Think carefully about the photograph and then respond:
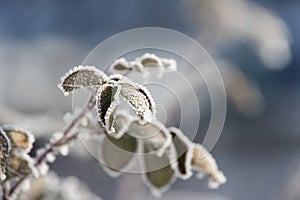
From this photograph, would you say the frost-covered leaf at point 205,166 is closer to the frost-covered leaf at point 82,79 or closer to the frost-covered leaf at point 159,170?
the frost-covered leaf at point 159,170

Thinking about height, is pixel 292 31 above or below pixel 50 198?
above

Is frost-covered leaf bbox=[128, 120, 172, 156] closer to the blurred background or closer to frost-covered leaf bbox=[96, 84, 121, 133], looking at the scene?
frost-covered leaf bbox=[96, 84, 121, 133]

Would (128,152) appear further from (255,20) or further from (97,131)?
(255,20)

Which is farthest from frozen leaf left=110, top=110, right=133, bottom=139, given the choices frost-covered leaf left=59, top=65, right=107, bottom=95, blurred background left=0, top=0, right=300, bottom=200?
blurred background left=0, top=0, right=300, bottom=200

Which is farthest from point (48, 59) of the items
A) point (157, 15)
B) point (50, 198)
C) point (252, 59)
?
point (50, 198)

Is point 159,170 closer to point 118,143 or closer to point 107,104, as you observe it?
point 118,143

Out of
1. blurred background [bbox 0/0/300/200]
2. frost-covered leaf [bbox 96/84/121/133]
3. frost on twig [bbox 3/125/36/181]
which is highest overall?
blurred background [bbox 0/0/300/200]
